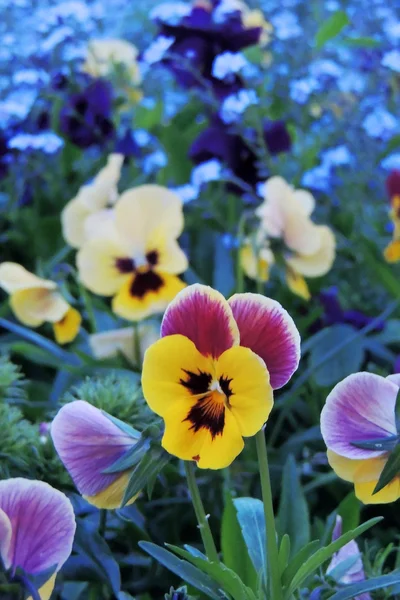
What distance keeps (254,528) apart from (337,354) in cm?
58

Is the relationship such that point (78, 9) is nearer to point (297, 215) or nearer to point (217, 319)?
point (297, 215)

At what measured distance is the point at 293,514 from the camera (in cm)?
71

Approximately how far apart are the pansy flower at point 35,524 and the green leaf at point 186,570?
0.18ft

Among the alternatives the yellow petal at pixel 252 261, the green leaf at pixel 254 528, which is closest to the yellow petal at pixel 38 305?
the yellow petal at pixel 252 261

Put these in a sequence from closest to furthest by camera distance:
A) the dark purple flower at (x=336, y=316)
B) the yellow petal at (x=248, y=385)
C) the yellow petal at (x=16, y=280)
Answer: the yellow petal at (x=248, y=385)
the yellow petal at (x=16, y=280)
the dark purple flower at (x=336, y=316)

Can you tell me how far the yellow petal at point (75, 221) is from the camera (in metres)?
1.10

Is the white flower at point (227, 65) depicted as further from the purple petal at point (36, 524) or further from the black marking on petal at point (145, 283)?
the purple petal at point (36, 524)

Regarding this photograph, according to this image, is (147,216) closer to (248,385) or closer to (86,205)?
(86,205)

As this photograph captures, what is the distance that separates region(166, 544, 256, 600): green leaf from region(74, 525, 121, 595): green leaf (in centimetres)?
12

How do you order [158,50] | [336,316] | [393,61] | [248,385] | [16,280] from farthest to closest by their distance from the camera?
[393,61] → [158,50] → [336,316] → [16,280] → [248,385]

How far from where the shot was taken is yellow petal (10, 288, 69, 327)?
3.26ft

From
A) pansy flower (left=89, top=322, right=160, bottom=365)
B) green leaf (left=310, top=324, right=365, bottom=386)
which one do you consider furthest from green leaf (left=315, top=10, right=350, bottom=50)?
pansy flower (left=89, top=322, right=160, bottom=365)

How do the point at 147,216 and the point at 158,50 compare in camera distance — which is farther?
the point at 158,50

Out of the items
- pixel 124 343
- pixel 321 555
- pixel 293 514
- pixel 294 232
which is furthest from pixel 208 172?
pixel 321 555
